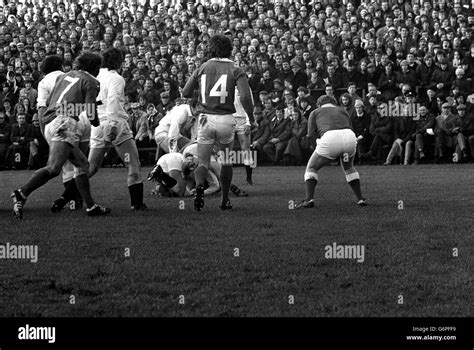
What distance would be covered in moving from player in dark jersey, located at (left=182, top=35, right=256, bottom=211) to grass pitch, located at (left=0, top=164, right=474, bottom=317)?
0.75 metres

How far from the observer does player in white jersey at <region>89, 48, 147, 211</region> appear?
12.2m

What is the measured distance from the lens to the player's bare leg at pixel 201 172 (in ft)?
39.4

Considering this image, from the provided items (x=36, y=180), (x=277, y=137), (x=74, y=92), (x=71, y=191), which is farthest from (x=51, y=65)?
(x=277, y=137)

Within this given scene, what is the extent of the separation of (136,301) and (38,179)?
4.99m

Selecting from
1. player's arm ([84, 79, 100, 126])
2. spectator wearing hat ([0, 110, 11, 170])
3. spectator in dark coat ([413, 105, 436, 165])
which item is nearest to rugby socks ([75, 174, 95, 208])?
player's arm ([84, 79, 100, 126])

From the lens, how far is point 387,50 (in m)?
24.9

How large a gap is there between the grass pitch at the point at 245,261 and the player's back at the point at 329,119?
1113mm

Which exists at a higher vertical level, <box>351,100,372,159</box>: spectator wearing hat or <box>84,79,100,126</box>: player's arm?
<box>84,79,100,126</box>: player's arm

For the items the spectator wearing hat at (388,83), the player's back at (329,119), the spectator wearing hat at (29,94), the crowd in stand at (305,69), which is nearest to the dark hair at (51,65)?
the player's back at (329,119)

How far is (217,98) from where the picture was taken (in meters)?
12.0

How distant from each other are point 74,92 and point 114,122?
84 centimetres

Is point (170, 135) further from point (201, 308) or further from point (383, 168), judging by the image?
point (201, 308)
